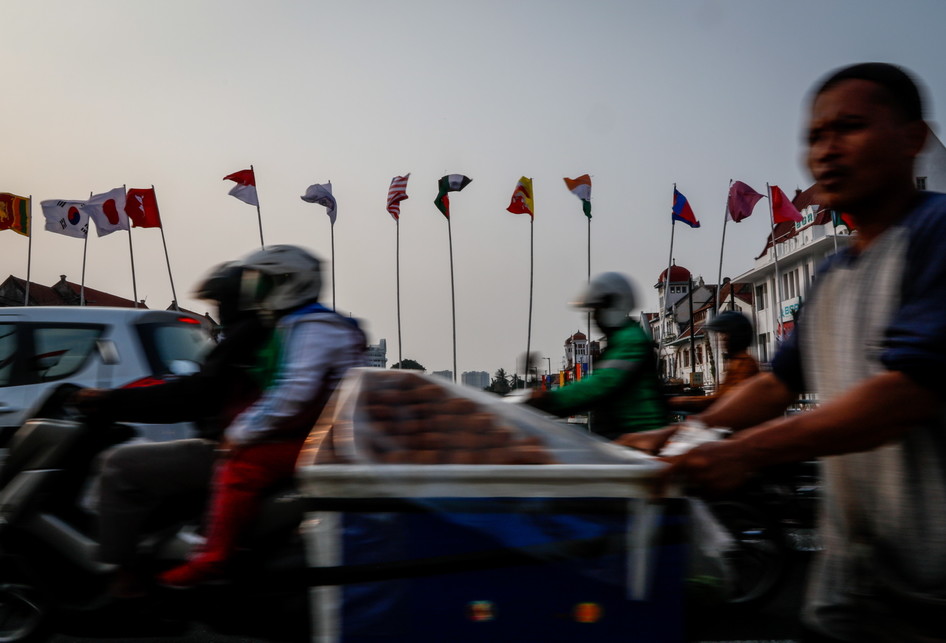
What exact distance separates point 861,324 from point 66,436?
3.30m

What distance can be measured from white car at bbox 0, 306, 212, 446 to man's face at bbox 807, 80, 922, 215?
227 inches

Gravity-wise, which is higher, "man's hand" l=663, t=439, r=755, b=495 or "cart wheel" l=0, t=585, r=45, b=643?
"man's hand" l=663, t=439, r=755, b=495

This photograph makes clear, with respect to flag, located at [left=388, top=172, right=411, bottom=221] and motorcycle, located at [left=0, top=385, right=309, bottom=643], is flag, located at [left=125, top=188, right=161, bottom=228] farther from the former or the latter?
motorcycle, located at [left=0, top=385, right=309, bottom=643]

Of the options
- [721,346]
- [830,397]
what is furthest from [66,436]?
[721,346]

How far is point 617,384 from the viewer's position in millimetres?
4125

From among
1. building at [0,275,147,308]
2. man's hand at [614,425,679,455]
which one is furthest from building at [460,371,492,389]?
building at [0,275,147,308]

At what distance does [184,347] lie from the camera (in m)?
6.94

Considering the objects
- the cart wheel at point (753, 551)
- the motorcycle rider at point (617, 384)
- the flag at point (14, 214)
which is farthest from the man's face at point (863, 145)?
the flag at point (14, 214)

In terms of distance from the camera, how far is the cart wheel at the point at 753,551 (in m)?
5.00

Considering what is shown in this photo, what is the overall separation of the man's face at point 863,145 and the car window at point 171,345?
19.5 feet

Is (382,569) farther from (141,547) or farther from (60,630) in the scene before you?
(60,630)

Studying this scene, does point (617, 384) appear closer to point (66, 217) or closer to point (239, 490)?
point (239, 490)

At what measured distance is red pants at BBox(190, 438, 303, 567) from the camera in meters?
2.97

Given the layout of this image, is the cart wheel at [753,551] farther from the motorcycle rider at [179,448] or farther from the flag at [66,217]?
the flag at [66,217]
